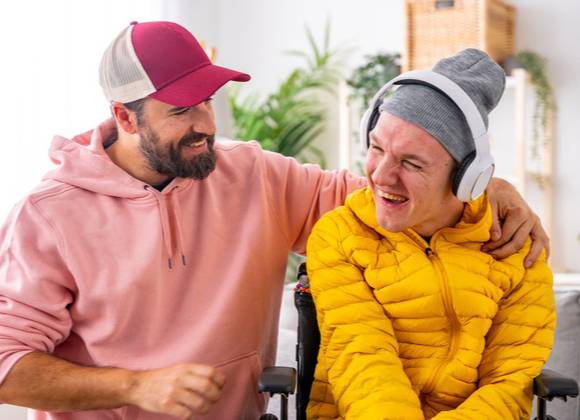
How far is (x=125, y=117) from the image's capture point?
1856mm

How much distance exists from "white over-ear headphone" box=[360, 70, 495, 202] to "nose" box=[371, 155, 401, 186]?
4.5 inches

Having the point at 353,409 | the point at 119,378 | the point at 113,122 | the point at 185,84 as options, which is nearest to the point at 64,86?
the point at 113,122

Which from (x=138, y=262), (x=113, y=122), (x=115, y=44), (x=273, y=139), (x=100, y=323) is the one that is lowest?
(x=273, y=139)

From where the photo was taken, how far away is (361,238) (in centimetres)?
172

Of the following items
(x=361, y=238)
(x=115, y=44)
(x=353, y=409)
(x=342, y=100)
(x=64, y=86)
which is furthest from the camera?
(x=342, y=100)

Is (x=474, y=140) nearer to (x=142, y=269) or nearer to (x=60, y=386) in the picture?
(x=142, y=269)

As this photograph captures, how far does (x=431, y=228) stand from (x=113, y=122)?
77 cm

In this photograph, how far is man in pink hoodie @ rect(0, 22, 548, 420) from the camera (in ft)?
5.48

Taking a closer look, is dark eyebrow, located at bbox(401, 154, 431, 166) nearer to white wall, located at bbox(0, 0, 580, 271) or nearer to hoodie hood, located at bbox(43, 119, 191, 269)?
hoodie hood, located at bbox(43, 119, 191, 269)

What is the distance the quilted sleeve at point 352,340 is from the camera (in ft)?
5.24

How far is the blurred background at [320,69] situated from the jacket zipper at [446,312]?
1553mm

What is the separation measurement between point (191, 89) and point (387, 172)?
46 centimetres

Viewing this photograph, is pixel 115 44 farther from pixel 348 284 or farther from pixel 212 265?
pixel 348 284

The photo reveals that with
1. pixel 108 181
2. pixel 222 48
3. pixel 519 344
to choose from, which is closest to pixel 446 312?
pixel 519 344
